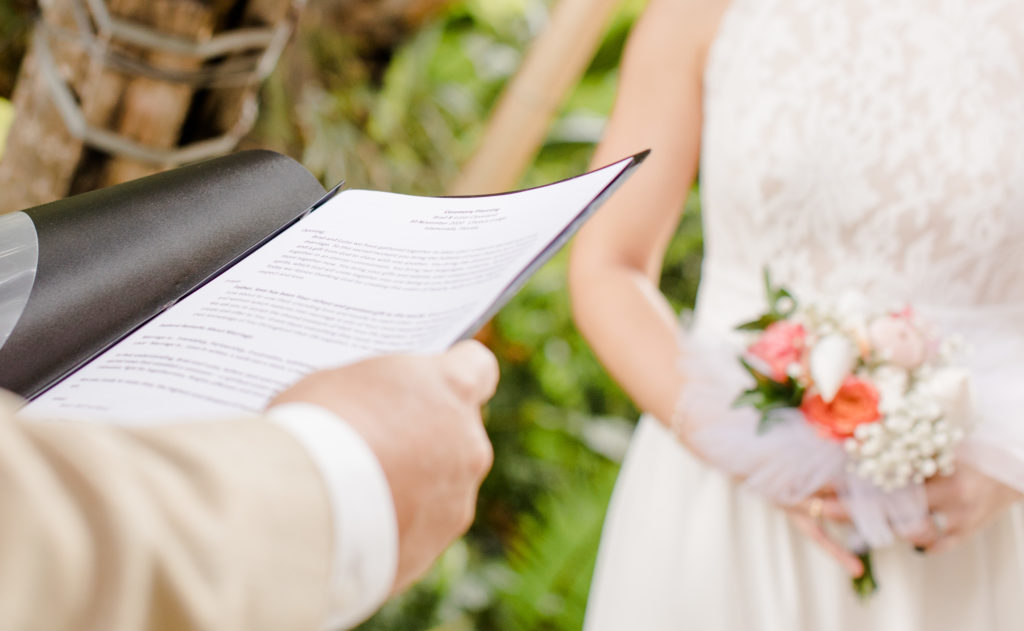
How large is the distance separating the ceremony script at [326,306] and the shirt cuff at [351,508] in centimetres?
10

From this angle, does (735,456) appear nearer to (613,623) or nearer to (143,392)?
(613,623)

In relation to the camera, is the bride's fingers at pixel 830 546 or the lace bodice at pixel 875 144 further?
the lace bodice at pixel 875 144

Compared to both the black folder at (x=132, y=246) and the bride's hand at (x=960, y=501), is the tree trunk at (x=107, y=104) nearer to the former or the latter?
the black folder at (x=132, y=246)

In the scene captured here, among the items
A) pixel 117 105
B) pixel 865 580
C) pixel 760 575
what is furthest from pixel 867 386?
pixel 117 105

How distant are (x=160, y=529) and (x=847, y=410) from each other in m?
0.93

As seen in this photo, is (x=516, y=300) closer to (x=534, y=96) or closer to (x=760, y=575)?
(x=534, y=96)

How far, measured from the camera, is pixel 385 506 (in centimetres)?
46

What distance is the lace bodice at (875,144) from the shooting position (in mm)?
1258

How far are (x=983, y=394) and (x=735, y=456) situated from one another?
37 cm

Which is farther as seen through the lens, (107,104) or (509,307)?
(509,307)

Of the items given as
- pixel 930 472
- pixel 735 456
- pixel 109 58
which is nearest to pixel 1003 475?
pixel 930 472

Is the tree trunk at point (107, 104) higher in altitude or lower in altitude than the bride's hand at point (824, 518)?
higher

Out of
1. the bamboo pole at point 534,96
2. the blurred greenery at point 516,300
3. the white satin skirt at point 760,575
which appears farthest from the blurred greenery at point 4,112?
the white satin skirt at point 760,575

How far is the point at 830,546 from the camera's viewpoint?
116 centimetres
